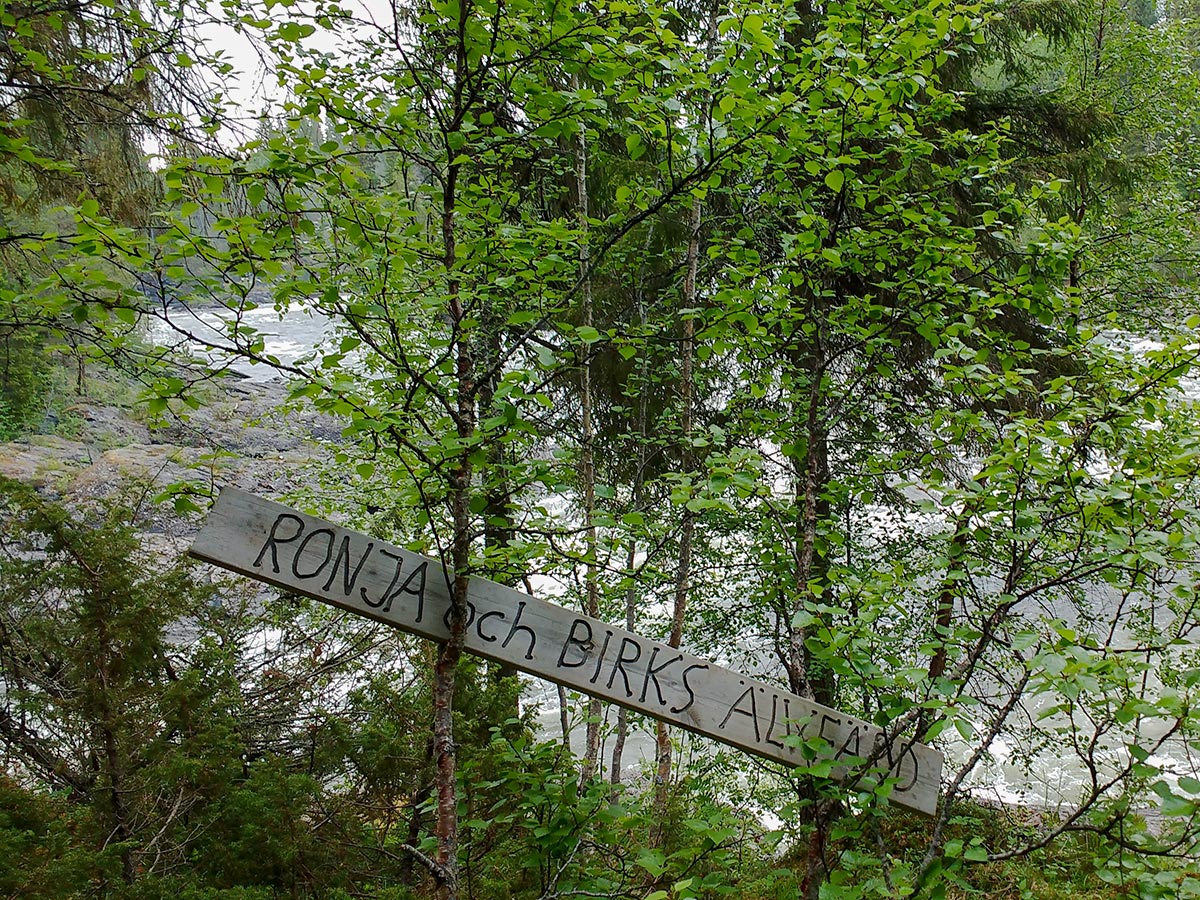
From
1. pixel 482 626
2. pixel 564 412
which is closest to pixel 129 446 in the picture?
pixel 564 412

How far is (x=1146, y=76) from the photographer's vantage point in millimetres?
7535

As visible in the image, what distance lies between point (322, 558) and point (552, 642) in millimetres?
520

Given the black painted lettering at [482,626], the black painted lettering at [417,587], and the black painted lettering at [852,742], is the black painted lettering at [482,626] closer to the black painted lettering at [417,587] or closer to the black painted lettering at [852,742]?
the black painted lettering at [417,587]

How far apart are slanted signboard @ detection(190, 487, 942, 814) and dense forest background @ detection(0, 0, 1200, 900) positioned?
0.25ft

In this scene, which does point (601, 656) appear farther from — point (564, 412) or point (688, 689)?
point (564, 412)

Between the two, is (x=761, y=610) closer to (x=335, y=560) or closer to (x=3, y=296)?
(x=335, y=560)

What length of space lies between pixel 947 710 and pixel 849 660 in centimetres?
25

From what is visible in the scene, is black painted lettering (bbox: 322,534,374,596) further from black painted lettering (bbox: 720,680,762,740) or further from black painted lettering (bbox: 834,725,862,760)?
black painted lettering (bbox: 834,725,862,760)

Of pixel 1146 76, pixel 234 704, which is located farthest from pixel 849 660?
pixel 1146 76

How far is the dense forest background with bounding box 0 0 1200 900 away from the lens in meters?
1.65

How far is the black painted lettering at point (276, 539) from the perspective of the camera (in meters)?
1.58

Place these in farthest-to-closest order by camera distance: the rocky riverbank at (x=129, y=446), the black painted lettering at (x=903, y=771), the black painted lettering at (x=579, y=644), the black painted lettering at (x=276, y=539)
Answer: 1. the rocky riverbank at (x=129, y=446)
2. the black painted lettering at (x=903, y=771)
3. the black painted lettering at (x=579, y=644)
4. the black painted lettering at (x=276, y=539)

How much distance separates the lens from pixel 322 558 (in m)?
1.63

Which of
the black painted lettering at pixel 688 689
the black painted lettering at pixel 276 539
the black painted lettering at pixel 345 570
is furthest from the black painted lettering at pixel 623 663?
the black painted lettering at pixel 276 539
